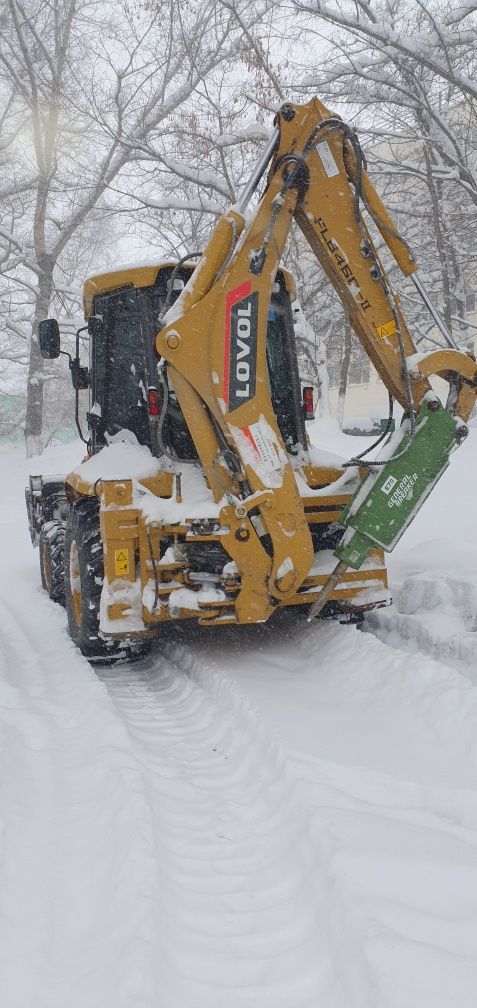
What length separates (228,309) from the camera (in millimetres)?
4594

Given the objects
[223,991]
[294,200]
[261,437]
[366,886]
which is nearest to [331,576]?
[261,437]

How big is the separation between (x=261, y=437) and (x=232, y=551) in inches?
28.7

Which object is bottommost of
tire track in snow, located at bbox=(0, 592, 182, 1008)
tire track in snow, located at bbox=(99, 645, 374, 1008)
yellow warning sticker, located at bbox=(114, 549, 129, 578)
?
tire track in snow, located at bbox=(99, 645, 374, 1008)

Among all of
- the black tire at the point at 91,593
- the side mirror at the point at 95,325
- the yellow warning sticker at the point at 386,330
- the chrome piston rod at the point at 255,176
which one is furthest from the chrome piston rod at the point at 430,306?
the black tire at the point at 91,593

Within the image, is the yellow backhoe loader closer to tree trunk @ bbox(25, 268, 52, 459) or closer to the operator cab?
the operator cab

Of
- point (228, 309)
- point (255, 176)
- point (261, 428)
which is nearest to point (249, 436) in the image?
point (261, 428)

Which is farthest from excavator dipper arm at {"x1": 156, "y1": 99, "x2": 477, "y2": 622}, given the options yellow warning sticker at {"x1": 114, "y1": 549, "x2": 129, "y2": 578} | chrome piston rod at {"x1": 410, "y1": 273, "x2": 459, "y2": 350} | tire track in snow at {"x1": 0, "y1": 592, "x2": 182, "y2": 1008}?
tire track in snow at {"x1": 0, "y1": 592, "x2": 182, "y2": 1008}

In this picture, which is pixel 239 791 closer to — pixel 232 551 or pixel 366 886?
pixel 366 886

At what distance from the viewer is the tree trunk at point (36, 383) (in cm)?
1972

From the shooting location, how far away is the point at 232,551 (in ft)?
15.3

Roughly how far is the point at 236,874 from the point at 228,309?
3183 millimetres

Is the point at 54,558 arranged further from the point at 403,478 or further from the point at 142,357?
the point at 403,478

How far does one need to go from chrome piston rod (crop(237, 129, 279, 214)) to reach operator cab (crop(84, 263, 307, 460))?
95 centimetres

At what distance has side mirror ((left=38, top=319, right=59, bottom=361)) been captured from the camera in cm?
612
